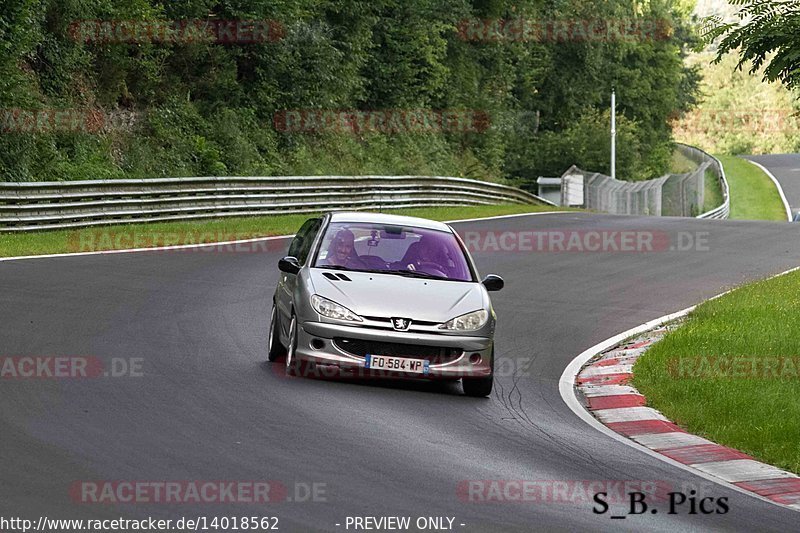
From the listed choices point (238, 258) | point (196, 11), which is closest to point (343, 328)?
point (238, 258)

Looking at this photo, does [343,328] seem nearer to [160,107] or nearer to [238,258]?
[238,258]

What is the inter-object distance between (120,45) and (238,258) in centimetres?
1423

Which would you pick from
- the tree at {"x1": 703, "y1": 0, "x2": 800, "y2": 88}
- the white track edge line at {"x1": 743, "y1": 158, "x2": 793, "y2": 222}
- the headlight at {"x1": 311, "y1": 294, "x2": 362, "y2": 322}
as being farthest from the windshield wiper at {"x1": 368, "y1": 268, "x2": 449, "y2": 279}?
the white track edge line at {"x1": 743, "y1": 158, "x2": 793, "y2": 222}

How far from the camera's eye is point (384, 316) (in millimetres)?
11375

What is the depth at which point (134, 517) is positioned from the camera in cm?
671

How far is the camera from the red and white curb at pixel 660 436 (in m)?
8.85

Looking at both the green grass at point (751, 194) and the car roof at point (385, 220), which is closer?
the car roof at point (385, 220)

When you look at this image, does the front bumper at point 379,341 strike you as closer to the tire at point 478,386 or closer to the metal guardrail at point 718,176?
the tire at point 478,386

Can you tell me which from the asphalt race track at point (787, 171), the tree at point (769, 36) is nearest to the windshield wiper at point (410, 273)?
the tree at point (769, 36)

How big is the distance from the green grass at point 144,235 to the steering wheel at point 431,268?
10859 millimetres

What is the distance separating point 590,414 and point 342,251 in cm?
286

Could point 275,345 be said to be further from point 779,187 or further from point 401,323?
point 779,187

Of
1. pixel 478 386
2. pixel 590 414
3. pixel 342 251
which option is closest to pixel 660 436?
pixel 590 414

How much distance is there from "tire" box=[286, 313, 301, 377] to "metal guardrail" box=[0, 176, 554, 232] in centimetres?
1426
